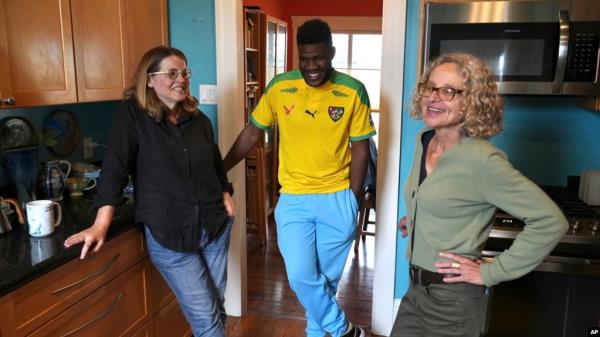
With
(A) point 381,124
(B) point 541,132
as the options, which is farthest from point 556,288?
(A) point 381,124

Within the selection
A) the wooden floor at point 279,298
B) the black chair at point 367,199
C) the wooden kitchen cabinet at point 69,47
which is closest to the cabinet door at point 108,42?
the wooden kitchen cabinet at point 69,47

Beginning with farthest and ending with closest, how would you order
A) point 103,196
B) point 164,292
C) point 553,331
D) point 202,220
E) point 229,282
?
point 229,282 → point 164,292 → point 553,331 → point 202,220 → point 103,196

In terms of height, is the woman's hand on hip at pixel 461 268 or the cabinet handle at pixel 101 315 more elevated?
the woman's hand on hip at pixel 461 268

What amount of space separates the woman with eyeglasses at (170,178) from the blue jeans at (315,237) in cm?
33

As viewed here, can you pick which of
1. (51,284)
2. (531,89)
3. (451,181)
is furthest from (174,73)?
(531,89)

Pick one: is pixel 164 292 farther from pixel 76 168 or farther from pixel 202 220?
pixel 76 168

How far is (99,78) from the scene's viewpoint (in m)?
2.02

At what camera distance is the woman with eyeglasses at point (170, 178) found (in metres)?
1.71

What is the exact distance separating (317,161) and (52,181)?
111 cm

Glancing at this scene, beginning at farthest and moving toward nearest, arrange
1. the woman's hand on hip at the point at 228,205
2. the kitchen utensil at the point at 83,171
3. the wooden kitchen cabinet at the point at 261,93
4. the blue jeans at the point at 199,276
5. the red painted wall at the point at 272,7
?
the red painted wall at the point at 272,7, the wooden kitchen cabinet at the point at 261,93, the kitchen utensil at the point at 83,171, the woman's hand on hip at the point at 228,205, the blue jeans at the point at 199,276

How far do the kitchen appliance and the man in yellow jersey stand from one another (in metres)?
0.64

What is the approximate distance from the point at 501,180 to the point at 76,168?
1847 mm

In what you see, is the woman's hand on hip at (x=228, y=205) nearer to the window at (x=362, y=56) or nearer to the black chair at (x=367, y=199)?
the black chair at (x=367, y=199)

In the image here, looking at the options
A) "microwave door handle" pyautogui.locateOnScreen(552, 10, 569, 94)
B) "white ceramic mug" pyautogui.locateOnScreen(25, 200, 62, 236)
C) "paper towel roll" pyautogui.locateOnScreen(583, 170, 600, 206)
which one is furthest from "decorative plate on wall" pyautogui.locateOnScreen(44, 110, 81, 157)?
"paper towel roll" pyautogui.locateOnScreen(583, 170, 600, 206)
